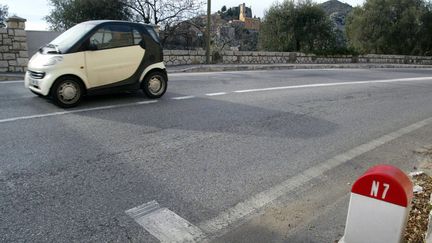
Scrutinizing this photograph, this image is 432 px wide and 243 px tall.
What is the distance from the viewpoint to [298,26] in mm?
31812

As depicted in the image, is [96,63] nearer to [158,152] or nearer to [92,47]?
[92,47]

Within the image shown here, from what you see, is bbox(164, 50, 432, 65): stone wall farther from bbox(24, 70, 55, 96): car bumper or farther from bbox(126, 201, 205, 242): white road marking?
bbox(126, 201, 205, 242): white road marking

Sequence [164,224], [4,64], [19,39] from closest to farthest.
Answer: [164,224] → [4,64] → [19,39]

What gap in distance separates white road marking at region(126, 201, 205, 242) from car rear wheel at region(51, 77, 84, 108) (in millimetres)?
4185

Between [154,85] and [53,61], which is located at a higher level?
[53,61]

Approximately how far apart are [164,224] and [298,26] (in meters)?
31.3

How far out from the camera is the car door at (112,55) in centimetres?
697

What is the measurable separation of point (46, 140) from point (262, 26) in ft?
101

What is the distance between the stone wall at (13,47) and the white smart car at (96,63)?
6.22 m

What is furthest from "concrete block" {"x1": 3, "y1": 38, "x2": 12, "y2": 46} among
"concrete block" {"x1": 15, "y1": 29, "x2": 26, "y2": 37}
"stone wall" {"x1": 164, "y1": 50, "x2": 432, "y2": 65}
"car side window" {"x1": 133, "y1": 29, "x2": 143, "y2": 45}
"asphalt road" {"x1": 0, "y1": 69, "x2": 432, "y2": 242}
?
"car side window" {"x1": 133, "y1": 29, "x2": 143, "y2": 45}

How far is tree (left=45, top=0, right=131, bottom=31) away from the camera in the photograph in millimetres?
22969

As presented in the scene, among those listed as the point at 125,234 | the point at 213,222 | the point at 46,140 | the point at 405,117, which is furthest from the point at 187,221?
the point at 405,117

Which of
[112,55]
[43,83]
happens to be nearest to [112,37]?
[112,55]

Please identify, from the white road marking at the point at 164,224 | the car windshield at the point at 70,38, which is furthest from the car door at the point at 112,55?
the white road marking at the point at 164,224
